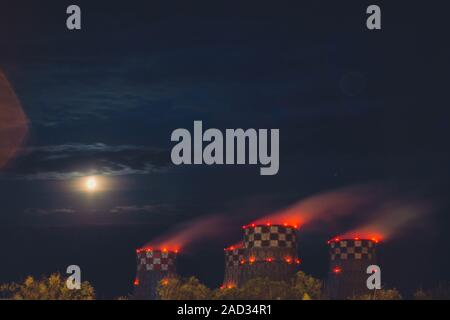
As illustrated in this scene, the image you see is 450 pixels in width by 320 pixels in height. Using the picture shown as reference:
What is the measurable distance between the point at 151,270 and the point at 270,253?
828cm

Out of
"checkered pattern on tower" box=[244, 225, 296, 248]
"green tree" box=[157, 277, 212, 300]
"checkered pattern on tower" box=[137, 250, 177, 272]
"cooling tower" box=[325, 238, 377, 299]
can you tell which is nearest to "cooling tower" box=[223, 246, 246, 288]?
"checkered pattern on tower" box=[244, 225, 296, 248]

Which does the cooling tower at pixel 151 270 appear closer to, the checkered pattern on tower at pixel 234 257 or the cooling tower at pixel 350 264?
the checkered pattern on tower at pixel 234 257

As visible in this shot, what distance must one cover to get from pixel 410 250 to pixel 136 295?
12.9 meters

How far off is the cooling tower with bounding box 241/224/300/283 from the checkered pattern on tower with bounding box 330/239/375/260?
3.38 m

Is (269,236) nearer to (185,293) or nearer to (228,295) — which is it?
(228,295)

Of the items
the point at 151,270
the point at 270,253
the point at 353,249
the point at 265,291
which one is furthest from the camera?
the point at 151,270

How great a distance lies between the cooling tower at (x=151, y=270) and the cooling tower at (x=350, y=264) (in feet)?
22.5

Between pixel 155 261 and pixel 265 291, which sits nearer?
pixel 265 291

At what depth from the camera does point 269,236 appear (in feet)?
83.6

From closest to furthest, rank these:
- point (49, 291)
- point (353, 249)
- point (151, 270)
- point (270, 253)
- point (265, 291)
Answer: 1. point (49, 291)
2. point (265, 291)
3. point (270, 253)
4. point (353, 249)
5. point (151, 270)

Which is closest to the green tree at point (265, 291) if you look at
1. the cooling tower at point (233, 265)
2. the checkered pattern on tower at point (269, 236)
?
the checkered pattern on tower at point (269, 236)

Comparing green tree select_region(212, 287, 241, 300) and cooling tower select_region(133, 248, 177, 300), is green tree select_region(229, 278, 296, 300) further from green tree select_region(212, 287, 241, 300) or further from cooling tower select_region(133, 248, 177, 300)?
cooling tower select_region(133, 248, 177, 300)

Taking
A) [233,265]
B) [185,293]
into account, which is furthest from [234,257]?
[185,293]

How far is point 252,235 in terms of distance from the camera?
25.6m
